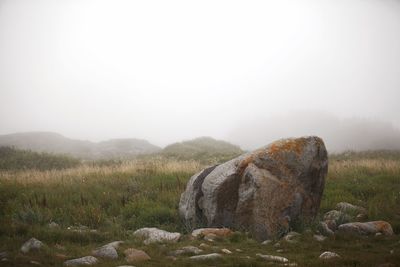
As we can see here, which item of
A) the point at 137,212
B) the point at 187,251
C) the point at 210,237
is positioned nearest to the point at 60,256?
the point at 187,251

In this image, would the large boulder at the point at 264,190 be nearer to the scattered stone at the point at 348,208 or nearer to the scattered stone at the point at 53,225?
the scattered stone at the point at 348,208

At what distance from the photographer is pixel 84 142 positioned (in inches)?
3182

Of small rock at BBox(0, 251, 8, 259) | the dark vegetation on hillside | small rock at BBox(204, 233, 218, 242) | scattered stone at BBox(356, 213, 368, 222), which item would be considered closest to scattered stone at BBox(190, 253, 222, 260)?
small rock at BBox(204, 233, 218, 242)

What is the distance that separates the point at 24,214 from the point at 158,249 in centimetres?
494

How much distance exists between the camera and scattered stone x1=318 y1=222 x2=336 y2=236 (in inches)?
397

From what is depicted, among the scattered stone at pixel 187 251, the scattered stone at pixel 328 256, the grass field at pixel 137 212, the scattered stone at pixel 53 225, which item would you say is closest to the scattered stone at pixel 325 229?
the grass field at pixel 137 212

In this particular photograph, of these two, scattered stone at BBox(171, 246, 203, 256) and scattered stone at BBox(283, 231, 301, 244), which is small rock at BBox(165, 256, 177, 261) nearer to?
scattered stone at BBox(171, 246, 203, 256)

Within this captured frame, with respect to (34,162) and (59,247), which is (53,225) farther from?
(34,162)

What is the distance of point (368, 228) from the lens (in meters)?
9.98

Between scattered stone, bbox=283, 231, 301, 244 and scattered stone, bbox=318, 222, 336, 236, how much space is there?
732mm

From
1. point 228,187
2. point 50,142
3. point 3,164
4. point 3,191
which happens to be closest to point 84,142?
point 50,142

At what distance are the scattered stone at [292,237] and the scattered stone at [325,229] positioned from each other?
2.40 feet

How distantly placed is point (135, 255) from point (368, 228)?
6.15 metres

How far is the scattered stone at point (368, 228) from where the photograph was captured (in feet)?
32.6
